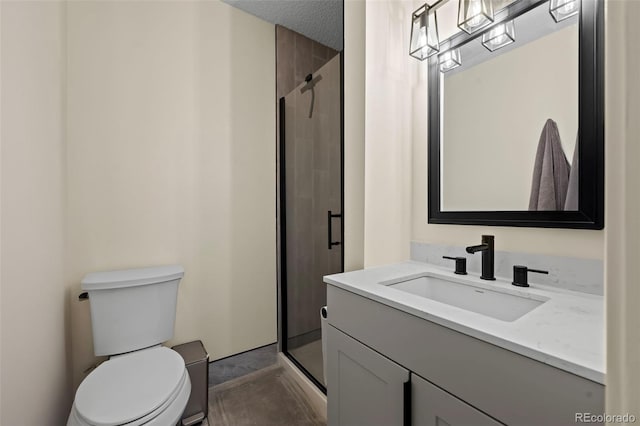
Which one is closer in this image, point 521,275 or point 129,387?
point 521,275

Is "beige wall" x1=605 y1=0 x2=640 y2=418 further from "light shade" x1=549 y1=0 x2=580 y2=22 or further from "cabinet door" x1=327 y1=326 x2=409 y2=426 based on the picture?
"light shade" x1=549 y1=0 x2=580 y2=22

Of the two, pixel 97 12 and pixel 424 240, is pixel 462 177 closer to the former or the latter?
pixel 424 240

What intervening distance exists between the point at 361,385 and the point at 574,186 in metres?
0.95

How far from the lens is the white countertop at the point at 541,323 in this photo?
50 centimetres

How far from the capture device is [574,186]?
878 millimetres

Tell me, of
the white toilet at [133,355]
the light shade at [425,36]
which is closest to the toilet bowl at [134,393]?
→ the white toilet at [133,355]

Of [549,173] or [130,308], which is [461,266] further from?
[130,308]

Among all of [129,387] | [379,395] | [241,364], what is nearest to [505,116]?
[379,395]

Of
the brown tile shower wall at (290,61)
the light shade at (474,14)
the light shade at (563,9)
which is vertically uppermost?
the brown tile shower wall at (290,61)

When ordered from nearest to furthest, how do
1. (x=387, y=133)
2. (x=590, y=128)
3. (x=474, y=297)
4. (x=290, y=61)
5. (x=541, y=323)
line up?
(x=541, y=323)
(x=590, y=128)
(x=474, y=297)
(x=387, y=133)
(x=290, y=61)

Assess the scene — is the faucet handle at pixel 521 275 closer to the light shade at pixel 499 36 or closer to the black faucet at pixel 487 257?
the black faucet at pixel 487 257

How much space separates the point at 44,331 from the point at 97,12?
163cm

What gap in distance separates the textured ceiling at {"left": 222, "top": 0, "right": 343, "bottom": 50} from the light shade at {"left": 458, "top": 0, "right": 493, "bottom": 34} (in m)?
1.12

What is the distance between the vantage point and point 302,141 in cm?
191
